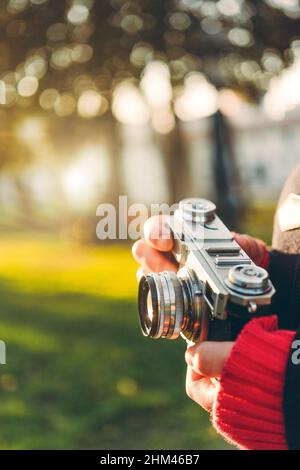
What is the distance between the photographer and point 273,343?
122 cm

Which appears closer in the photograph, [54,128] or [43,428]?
[43,428]

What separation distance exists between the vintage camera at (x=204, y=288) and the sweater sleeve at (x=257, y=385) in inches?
2.5

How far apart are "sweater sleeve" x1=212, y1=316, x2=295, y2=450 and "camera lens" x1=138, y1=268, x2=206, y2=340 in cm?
17

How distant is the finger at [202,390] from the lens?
1.35 meters

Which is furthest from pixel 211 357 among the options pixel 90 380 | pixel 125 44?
pixel 125 44

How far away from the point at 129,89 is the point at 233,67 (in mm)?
1497

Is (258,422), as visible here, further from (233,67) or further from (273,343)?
(233,67)

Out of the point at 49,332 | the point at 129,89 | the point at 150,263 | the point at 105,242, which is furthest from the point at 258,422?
the point at 105,242

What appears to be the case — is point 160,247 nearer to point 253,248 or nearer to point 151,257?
point 151,257

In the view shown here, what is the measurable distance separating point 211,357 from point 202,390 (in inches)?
6.7

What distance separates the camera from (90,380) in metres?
4.04

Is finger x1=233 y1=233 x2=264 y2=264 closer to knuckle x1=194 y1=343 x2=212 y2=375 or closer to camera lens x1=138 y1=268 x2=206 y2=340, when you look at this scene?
camera lens x1=138 y1=268 x2=206 y2=340

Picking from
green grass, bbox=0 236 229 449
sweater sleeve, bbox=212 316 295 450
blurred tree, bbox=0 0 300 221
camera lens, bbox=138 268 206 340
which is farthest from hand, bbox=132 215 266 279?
blurred tree, bbox=0 0 300 221

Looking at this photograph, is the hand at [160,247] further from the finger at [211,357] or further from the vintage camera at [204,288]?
the finger at [211,357]
